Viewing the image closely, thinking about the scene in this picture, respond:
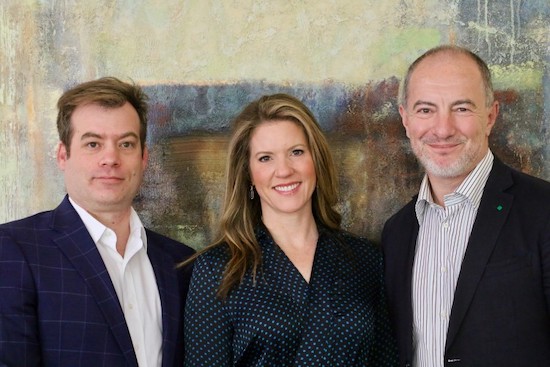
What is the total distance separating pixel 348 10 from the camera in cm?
332

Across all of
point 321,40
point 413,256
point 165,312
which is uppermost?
point 321,40

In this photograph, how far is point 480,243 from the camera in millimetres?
2594

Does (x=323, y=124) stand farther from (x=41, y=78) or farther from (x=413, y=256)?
(x=41, y=78)

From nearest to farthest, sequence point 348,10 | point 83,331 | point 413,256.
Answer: point 83,331
point 413,256
point 348,10

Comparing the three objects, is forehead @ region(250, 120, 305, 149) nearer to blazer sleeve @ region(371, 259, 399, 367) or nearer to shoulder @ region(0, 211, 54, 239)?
blazer sleeve @ region(371, 259, 399, 367)

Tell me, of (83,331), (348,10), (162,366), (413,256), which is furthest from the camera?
(348,10)

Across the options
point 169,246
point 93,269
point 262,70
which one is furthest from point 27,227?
point 262,70

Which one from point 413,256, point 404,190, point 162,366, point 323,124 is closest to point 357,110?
point 323,124

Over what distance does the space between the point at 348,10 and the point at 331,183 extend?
2.92ft

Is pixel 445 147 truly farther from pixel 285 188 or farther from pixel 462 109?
pixel 285 188

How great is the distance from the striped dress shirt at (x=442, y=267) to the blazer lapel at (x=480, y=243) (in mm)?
65

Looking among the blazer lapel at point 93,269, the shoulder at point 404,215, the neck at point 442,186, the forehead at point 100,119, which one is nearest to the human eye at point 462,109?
the neck at point 442,186

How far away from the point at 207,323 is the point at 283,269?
1.14 ft

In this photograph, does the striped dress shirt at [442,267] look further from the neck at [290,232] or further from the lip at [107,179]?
the lip at [107,179]
